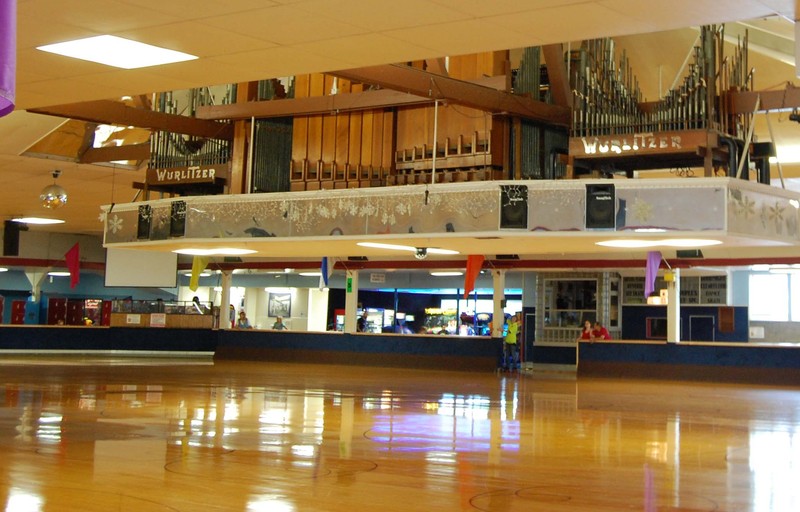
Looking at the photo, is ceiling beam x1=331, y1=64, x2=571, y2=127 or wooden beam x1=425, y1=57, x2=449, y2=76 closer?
ceiling beam x1=331, y1=64, x2=571, y2=127

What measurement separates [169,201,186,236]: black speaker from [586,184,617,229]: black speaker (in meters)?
5.28

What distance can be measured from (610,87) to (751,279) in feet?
49.6

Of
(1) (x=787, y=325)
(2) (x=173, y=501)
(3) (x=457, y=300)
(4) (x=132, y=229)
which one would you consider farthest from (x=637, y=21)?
(3) (x=457, y=300)

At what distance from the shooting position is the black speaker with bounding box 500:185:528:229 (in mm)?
10117

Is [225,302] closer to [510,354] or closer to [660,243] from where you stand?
[510,354]

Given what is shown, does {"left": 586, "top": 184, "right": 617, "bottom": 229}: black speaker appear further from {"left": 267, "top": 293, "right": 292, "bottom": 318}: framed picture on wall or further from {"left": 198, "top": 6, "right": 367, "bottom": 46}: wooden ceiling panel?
{"left": 267, "top": 293, "right": 292, "bottom": 318}: framed picture on wall

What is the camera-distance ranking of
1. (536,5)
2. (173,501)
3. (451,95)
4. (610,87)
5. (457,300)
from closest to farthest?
(173,501) < (536,5) < (451,95) < (610,87) < (457,300)

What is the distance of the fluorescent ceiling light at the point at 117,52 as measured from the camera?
6226 mm

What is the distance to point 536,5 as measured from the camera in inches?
210

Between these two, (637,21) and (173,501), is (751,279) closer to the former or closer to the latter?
(637,21)

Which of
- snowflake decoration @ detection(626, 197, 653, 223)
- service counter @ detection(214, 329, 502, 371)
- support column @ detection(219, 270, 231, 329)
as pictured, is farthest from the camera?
support column @ detection(219, 270, 231, 329)

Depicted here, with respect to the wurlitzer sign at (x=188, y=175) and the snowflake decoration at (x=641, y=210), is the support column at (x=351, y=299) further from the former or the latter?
the snowflake decoration at (x=641, y=210)

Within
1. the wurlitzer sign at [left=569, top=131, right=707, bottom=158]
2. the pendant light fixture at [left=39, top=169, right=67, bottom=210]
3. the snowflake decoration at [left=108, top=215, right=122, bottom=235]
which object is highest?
the wurlitzer sign at [left=569, top=131, right=707, bottom=158]

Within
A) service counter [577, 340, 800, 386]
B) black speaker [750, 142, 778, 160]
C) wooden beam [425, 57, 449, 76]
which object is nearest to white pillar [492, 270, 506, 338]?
service counter [577, 340, 800, 386]
